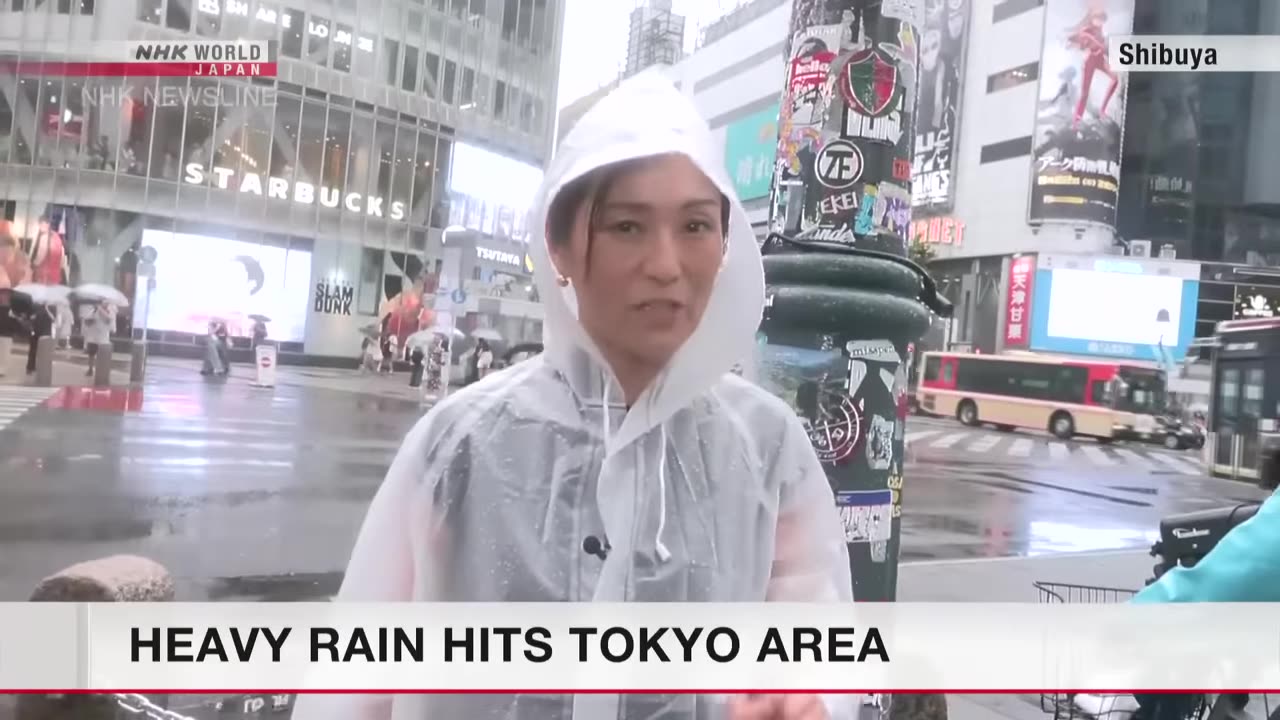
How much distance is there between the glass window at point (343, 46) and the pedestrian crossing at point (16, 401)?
753 millimetres

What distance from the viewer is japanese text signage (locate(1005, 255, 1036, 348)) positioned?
5.36 ft

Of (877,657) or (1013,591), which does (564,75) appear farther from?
(1013,591)

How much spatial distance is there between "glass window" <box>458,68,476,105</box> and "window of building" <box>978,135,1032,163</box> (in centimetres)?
97

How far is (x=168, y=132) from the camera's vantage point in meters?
1.46

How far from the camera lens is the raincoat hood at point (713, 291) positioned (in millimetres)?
1256

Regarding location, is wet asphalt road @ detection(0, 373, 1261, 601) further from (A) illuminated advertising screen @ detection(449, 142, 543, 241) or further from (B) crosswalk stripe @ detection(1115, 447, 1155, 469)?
(B) crosswalk stripe @ detection(1115, 447, 1155, 469)

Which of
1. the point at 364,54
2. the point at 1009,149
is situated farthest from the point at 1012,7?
the point at 364,54

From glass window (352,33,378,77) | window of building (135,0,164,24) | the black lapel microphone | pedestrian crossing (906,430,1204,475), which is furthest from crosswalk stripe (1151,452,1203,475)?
window of building (135,0,164,24)

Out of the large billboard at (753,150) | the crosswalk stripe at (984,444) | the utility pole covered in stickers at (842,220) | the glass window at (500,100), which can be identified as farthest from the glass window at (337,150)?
the crosswalk stripe at (984,444)

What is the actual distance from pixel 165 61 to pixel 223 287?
0.41 meters

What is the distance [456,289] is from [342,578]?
1.72 ft

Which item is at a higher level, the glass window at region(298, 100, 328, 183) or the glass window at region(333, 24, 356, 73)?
the glass window at region(333, 24, 356, 73)

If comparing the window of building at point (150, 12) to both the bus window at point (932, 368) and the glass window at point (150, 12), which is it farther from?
the bus window at point (932, 368)

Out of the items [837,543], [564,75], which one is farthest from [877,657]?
[564,75]
